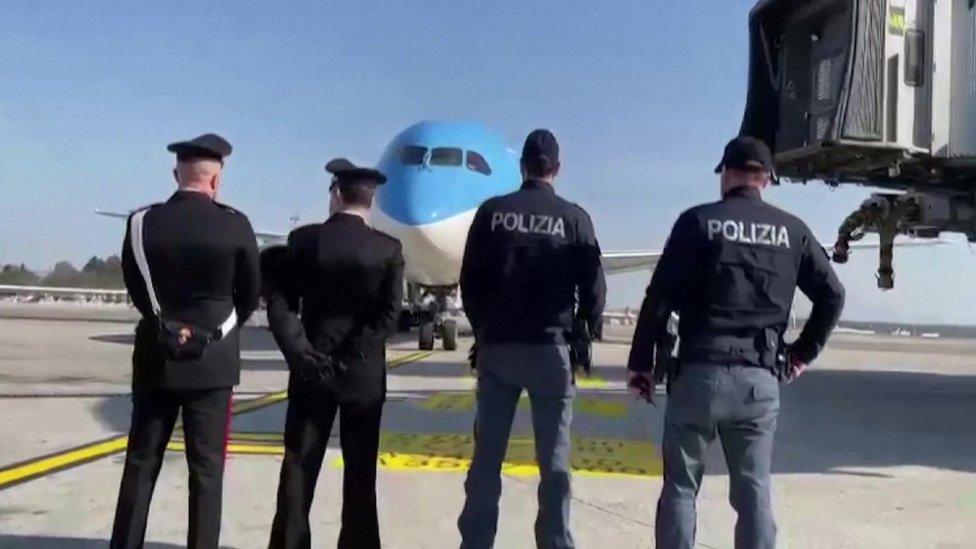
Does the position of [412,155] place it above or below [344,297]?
above

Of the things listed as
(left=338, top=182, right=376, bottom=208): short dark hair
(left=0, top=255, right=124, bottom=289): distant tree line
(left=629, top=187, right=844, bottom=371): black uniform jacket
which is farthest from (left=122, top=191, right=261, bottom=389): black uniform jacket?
(left=0, top=255, right=124, bottom=289): distant tree line

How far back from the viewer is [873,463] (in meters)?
7.07

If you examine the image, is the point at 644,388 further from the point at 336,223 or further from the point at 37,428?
the point at 37,428

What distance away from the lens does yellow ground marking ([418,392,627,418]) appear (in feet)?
32.0

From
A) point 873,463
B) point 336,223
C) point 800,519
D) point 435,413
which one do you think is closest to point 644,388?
point 336,223

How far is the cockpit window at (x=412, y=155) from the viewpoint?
14867 millimetres

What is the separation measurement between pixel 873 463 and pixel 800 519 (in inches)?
85.6

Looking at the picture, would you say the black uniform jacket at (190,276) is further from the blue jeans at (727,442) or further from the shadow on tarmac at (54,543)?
the blue jeans at (727,442)

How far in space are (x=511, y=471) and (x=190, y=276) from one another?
10.6 ft

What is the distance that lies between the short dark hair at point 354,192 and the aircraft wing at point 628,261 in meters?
19.9

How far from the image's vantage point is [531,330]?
4195mm

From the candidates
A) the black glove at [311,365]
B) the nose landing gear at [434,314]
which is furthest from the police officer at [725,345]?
the nose landing gear at [434,314]

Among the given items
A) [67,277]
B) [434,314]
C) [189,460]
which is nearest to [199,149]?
[189,460]

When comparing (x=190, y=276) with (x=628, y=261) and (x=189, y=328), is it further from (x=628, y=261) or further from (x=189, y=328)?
(x=628, y=261)
